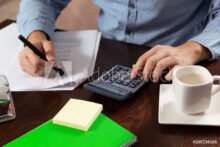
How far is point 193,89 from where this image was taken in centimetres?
52

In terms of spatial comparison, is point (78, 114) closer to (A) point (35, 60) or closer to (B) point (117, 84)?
(B) point (117, 84)

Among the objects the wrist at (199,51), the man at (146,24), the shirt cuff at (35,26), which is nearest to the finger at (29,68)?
the man at (146,24)

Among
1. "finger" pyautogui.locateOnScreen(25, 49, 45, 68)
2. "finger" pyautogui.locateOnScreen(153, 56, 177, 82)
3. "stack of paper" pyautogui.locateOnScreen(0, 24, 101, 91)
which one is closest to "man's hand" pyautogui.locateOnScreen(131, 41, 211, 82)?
"finger" pyautogui.locateOnScreen(153, 56, 177, 82)

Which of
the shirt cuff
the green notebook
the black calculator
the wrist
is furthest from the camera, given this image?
the shirt cuff

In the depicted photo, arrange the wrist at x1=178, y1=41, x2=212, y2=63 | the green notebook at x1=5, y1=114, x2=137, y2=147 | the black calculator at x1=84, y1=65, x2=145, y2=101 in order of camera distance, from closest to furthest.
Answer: the green notebook at x1=5, y1=114, x2=137, y2=147 < the black calculator at x1=84, y1=65, x2=145, y2=101 < the wrist at x1=178, y1=41, x2=212, y2=63

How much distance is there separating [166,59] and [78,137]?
303 mm

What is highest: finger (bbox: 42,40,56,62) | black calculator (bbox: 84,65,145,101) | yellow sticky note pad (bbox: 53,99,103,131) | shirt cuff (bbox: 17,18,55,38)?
shirt cuff (bbox: 17,18,55,38)

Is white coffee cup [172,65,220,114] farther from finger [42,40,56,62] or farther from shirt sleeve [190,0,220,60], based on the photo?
finger [42,40,56,62]

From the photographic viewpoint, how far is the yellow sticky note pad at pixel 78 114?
1.73 ft

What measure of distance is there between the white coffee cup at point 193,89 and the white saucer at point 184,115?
1 cm

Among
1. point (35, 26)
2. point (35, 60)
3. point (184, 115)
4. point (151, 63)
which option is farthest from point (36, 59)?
point (184, 115)

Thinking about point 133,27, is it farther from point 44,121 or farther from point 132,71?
point 44,121

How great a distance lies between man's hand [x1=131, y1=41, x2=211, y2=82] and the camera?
2.22ft

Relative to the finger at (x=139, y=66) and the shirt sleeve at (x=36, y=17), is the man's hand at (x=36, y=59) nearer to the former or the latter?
the shirt sleeve at (x=36, y=17)
